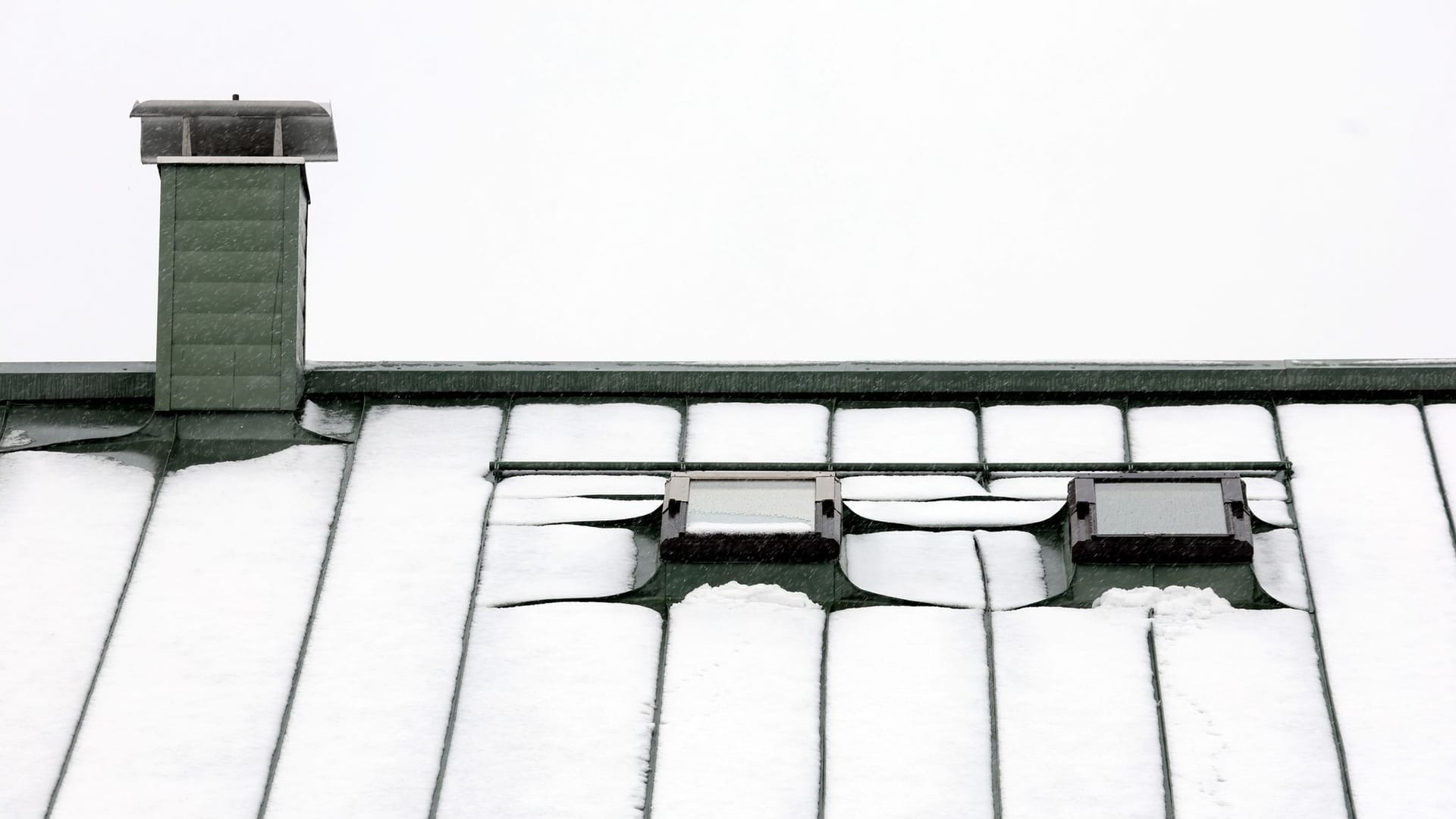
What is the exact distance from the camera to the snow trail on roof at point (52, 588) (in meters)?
12.0

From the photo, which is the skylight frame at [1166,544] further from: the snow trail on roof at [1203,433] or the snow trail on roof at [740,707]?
the snow trail on roof at [740,707]

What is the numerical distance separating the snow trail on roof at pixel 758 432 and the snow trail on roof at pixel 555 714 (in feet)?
7.91

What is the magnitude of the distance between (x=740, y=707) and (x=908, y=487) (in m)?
2.90

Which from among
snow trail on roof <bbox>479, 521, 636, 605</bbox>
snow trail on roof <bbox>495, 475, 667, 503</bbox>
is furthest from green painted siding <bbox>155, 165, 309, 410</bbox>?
snow trail on roof <bbox>479, 521, 636, 605</bbox>

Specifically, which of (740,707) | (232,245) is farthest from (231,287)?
(740,707)

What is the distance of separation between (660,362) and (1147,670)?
5063mm

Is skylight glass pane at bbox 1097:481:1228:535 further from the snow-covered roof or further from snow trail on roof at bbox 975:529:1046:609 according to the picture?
snow trail on roof at bbox 975:529:1046:609

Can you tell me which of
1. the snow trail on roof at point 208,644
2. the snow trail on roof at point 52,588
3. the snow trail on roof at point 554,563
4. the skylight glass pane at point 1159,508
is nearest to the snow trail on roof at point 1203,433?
the skylight glass pane at point 1159,508

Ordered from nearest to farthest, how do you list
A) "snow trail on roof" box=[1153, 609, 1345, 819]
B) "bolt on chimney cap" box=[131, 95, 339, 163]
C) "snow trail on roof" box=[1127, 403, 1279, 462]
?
"snow trail on roof" box=[1153, 609, 1345, 819] → "snow trail on roof" box=[1127, 403, 1279, 462] → "bolt on chimney cap" box=[131, 95, 339, 163]

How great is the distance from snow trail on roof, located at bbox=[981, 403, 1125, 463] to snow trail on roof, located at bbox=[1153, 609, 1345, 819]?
2.40 metres

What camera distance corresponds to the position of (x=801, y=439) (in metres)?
15.1

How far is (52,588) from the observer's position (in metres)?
13.2

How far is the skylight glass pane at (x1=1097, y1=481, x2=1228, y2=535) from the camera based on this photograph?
12.9 m

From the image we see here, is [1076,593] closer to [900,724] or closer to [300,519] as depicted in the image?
[900,724]
